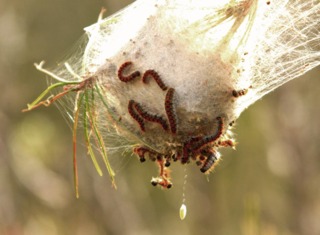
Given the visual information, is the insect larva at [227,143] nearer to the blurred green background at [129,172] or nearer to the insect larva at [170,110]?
the insect larva at [170,110]

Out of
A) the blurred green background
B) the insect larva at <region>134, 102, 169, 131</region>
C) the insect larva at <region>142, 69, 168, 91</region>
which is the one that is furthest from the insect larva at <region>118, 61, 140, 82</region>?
the blurred green background

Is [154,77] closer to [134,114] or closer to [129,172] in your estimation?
[134,114]

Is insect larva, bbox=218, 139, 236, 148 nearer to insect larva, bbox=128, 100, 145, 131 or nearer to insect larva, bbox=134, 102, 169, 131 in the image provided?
insect larva, bbox=134, 102, 169, 131

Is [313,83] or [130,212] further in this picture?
[313,83]

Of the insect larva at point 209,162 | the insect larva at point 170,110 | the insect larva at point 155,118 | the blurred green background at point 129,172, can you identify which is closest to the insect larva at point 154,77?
the insect larva at point 170,110

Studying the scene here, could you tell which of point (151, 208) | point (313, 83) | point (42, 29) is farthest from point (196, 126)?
point (42, 29)

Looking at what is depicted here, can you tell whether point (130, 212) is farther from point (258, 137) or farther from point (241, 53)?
point (241, 53)
